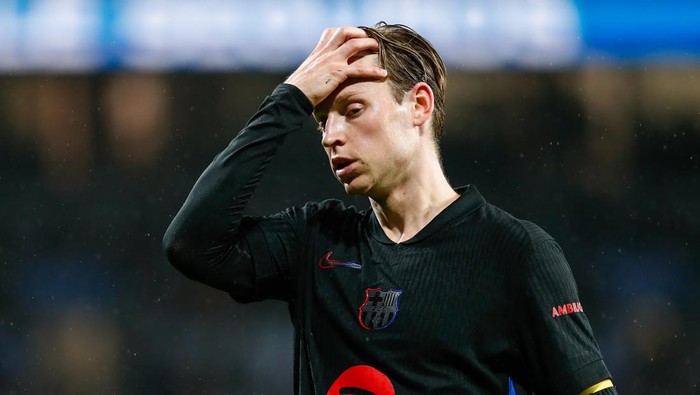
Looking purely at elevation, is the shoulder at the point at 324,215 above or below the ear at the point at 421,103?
below

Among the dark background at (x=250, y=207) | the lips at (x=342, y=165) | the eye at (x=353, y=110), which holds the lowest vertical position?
the dark background at (x=250, y=207)

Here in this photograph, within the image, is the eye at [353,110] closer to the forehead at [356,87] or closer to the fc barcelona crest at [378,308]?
the forehead at [356,87]

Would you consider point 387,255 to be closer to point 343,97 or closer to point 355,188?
point 355,188

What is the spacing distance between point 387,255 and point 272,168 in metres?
2.06

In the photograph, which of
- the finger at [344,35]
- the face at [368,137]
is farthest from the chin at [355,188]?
the finger at [344,35]

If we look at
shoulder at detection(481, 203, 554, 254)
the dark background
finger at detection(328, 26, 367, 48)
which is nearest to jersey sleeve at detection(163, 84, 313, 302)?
finger at detection(328, 26, 367, 48)

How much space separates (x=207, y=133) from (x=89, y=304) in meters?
0.80

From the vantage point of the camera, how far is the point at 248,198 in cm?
122

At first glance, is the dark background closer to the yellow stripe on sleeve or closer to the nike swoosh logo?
the nike swoosh logo

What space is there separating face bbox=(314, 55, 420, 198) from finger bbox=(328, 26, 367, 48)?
4 cm

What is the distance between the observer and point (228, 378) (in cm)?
307

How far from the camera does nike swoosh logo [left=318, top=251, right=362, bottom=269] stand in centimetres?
126

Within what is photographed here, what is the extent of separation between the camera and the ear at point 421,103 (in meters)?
1.30

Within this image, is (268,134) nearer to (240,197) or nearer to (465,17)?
(240,197)
